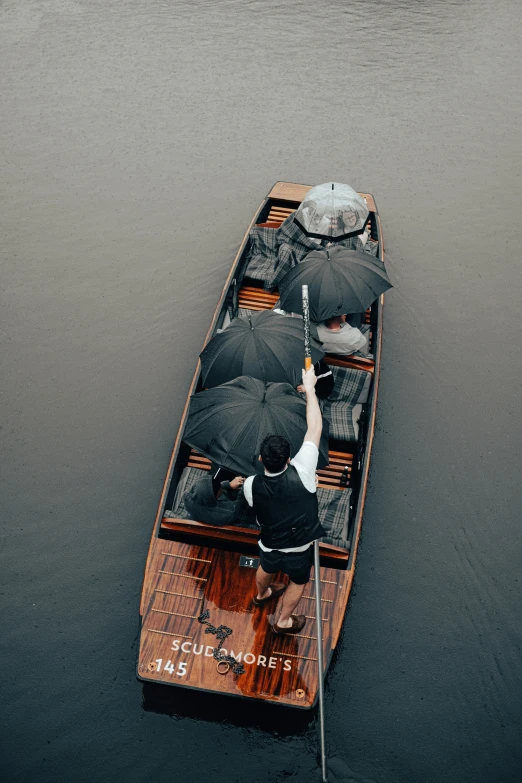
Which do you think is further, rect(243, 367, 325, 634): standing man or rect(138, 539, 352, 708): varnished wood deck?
rect(138, 539, 352, 708): varnished wood deck

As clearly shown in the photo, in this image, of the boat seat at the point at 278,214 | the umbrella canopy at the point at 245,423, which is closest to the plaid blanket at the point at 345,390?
the umbrella canopy at the point at 245,423

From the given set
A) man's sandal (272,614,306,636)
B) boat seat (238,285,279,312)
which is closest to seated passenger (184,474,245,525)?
man's sandal (272,614,306,636)

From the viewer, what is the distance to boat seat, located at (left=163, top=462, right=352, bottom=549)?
18.7ft

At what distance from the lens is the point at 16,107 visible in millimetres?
12523

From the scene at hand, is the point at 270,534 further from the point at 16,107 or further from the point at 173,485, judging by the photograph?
the point at 16,107

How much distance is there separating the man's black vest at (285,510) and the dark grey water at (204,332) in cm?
200

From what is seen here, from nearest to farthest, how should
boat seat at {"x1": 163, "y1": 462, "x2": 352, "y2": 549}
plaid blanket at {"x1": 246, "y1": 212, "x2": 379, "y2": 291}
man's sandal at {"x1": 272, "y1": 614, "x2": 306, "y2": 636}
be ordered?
man's sandal at {"x1": 272, "y1": 614, "x2": 306, "y2": 636}
boat seat at {"x1": 163, "y1": 462, "x2": 352, "y2": 549}
plaid blanket at {"x1": 246, "y1": 212, "x2": 379, "y2": 291}

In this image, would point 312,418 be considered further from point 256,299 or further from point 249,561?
point 256,299

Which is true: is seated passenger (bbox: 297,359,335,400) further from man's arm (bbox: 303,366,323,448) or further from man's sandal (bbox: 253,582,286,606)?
man's sandal (bbox: 253,582,286,606)

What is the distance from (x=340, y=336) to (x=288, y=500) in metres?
2.90

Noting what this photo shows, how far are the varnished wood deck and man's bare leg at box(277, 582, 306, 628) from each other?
17cm

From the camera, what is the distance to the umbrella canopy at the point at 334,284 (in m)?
6.45

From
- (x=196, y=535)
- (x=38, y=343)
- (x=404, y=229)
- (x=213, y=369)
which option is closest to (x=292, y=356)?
(x=213, y=369)

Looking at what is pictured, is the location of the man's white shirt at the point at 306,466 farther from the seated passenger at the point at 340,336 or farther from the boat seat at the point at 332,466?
the seated passenger at the point at 340,336
